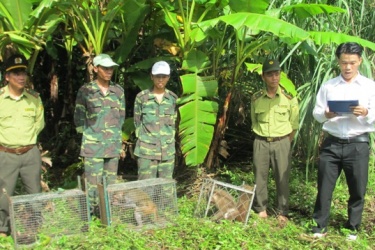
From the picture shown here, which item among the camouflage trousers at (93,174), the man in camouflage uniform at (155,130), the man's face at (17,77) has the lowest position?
the camouflage trousers at (93,174)

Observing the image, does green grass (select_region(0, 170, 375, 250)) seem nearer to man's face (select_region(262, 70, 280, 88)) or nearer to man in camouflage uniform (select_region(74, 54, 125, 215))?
man in camouflage uniform (select_region(74, 54, 125, 215))

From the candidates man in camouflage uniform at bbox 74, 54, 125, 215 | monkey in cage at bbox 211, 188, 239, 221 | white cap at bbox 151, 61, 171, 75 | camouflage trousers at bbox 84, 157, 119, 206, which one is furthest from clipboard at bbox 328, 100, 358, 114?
camouflage trousers at bbox 84, 157, 119, 206

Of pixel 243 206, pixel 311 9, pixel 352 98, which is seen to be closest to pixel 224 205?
pixel 243 206

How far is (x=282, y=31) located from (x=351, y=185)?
5.26ft

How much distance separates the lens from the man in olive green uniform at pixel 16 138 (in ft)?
14.5

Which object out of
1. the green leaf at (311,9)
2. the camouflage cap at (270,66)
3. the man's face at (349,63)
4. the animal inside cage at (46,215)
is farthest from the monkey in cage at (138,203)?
the green leaf at (311,9)

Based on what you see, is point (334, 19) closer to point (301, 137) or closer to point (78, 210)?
point (301, 137)

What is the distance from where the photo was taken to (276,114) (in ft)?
16.3

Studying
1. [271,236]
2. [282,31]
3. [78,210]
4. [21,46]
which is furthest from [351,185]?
[21,46]

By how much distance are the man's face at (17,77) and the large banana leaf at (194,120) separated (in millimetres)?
1731

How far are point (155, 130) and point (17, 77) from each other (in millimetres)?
1477

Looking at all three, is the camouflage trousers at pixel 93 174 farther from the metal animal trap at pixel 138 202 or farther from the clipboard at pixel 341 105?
the clipboard at pixel 341 105

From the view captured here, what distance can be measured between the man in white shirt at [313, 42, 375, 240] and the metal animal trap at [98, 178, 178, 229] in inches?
58.2

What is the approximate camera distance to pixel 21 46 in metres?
5.18
